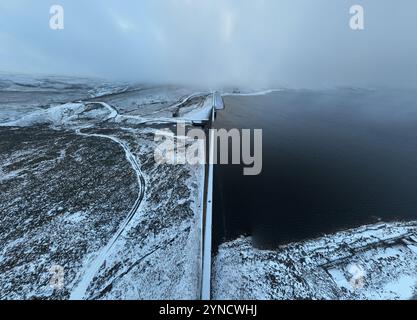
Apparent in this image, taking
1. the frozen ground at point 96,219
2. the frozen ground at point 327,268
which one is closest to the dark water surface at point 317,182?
the frozen ground at point 327,268

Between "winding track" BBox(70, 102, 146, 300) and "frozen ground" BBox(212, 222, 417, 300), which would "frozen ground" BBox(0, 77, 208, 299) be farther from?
"frozen ground" BBox(212, 222, 417, 300)

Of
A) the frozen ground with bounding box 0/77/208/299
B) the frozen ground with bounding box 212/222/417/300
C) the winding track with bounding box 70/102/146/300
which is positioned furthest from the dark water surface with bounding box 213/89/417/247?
the winding track with bounding box 70/102/146/300

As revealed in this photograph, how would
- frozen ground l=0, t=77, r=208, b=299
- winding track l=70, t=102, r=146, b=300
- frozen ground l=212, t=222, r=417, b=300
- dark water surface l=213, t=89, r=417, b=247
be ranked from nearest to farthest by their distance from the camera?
winding track l=70, t=102, r=146, b=300, frozen ground l=212, t=222, r=417, b=300, frozen ground l=0, t=77, r=208, b=299, dark water surface l=213, t=89, r=417, b=247

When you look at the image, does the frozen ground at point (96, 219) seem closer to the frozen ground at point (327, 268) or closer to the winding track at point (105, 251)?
the winding track at point (105, 251)

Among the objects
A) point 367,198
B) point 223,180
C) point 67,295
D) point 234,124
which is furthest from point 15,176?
point 367,198
